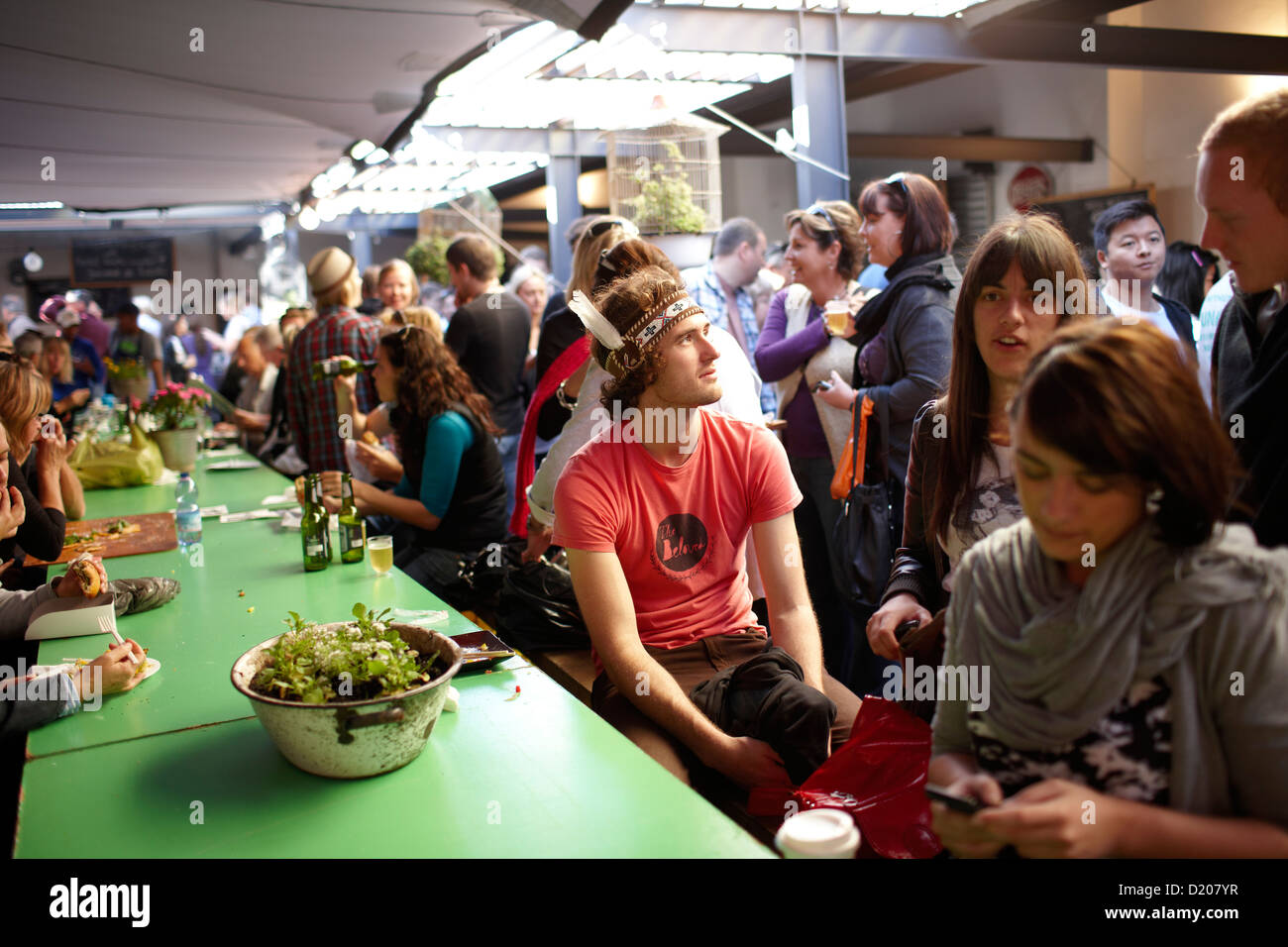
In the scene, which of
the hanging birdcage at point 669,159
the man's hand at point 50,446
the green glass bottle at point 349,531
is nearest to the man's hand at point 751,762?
the green glass bottle at point 349,531

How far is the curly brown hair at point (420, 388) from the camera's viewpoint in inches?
144

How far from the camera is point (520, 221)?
18391 mm

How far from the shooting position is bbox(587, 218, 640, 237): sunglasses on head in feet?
11.4

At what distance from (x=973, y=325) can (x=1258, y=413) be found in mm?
629

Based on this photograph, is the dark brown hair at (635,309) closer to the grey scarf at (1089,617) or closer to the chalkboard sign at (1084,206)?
the grey scarf at (1089,617)

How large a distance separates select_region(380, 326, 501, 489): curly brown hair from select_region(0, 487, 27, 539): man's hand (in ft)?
4.77

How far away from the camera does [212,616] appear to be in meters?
2.50

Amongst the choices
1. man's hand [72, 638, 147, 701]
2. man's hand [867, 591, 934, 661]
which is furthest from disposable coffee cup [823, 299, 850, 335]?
man's hand [72, 638, 147, 701]

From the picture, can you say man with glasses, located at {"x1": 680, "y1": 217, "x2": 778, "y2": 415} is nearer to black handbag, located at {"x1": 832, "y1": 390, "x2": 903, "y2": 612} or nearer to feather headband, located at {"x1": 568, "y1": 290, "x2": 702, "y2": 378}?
black handbag, located at {"x1": 832, "y1": 390, "x2": 903, "y2": 612}

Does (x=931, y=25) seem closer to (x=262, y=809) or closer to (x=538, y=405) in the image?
(x=538, y=405)

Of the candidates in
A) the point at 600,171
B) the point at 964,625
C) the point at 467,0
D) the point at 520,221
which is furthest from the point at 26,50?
the point at 520,221

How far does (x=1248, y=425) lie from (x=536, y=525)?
2.09 metres

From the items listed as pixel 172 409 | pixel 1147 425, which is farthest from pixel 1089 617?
pixel 172 409
